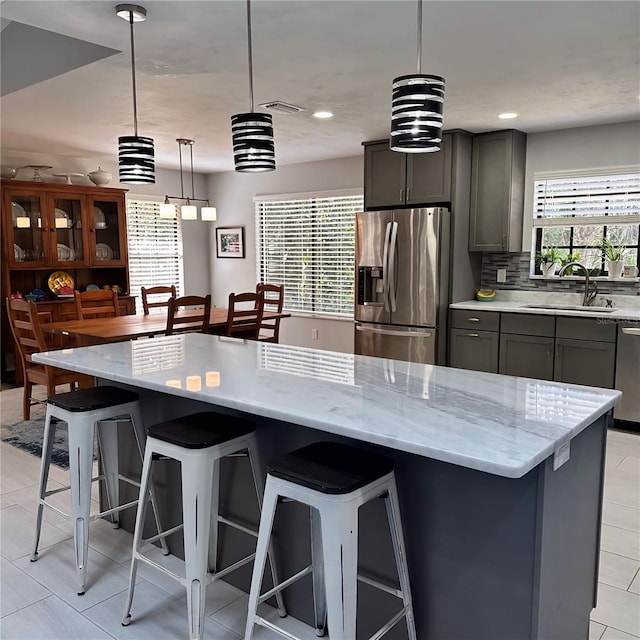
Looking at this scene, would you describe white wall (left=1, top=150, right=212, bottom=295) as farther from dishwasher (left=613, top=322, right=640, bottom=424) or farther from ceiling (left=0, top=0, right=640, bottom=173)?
dishwasher (left=613, top=322, right=640, bottom=424)

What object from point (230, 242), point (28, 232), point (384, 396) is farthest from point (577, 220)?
point (28, 232)

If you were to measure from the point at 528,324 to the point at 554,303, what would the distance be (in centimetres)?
63

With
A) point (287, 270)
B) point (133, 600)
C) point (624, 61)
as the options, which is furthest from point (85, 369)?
point (287, 270)

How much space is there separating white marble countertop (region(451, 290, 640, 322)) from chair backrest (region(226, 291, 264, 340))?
1.70 meters

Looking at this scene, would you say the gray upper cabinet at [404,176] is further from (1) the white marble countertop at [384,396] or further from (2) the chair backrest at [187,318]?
(1) the white marble countertop at [384,396]

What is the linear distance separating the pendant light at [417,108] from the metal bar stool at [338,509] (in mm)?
1032

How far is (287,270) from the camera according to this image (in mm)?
7273

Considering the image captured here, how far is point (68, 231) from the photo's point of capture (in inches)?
246

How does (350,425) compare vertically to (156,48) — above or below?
below

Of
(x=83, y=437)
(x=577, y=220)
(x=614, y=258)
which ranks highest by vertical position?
(x=577, y=220)

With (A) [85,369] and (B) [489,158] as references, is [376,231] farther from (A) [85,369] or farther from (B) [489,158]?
(A) [85,369]

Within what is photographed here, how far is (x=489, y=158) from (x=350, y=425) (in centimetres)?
414

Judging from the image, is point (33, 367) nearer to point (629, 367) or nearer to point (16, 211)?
point (16, 211)

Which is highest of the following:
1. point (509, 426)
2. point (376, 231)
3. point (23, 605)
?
point (376, 231)
